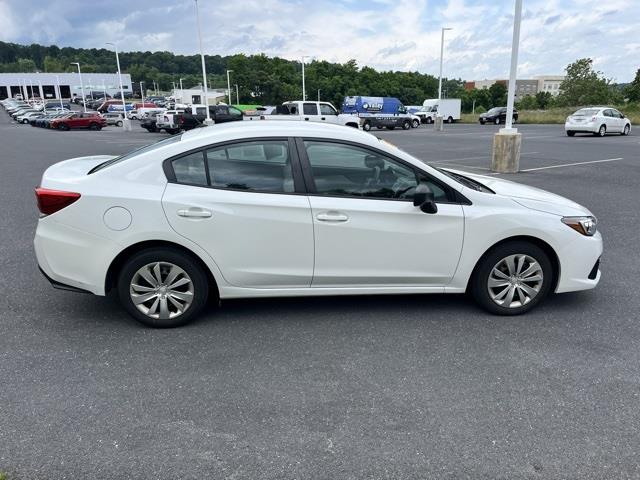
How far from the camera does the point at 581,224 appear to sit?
431cm

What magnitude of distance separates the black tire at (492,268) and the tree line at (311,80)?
61729 millimetres

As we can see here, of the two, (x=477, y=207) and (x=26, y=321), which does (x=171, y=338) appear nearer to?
(x=26, y=321)

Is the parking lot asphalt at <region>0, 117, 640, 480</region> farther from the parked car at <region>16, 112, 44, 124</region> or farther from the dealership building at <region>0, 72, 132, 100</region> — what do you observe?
the dealership building at <region>0, 72, 132, 100</region>

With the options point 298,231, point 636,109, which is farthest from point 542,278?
point 636,109

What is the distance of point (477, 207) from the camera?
417cm

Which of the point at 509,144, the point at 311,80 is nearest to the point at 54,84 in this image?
the point at 311,80

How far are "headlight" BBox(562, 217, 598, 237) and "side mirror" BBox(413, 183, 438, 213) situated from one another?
1.20 meters

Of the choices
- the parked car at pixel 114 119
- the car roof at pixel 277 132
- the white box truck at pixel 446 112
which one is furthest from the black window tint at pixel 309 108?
the parked car at pixel 114 119

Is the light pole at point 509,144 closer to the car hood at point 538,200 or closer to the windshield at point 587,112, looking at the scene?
the car hood at point 538,200

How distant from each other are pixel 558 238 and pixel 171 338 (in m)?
3.28

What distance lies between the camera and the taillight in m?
3.89

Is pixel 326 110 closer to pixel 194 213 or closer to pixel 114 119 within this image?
pixel 194 213

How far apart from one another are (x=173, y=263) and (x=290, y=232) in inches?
37.6

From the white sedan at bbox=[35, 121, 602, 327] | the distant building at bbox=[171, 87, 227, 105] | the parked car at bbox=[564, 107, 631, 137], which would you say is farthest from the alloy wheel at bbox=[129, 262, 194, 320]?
the distant building at bbox=[171, 87, 227, 105]
